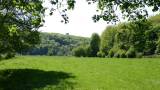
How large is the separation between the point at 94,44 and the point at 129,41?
351 ft

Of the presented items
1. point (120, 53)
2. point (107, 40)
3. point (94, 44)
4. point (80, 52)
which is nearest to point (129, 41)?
point (120, 53)

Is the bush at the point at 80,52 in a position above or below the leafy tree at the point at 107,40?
below

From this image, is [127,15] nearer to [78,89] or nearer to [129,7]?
[129,7]

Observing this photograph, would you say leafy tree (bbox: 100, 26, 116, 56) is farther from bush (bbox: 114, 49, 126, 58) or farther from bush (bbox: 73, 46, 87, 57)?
bush (bbox: 114, 49, 126, 58)

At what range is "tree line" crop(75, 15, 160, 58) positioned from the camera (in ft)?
49.8

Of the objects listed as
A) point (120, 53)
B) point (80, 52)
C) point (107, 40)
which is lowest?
point (120, 53)

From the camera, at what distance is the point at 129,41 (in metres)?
45.6

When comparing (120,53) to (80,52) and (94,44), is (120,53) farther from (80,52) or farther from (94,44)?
(94,44)

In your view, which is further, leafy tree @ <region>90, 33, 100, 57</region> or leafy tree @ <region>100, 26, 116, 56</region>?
leafy tree @ <region>90, 33, 100, 57</region>

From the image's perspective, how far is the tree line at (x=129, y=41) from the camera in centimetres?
1517

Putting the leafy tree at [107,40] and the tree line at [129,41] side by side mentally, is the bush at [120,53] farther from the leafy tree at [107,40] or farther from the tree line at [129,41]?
the leafy tree at [107,40]

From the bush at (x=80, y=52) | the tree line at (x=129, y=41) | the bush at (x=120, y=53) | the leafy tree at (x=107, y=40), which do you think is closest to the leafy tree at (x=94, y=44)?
the tree line at (x=129, y=41)

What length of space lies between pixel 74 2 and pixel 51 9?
3.87 feet

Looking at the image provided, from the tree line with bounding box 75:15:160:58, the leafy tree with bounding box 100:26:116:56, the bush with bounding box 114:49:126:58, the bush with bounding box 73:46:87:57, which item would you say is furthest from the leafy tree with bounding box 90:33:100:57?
the bush with bounding box 114:49:126:58
